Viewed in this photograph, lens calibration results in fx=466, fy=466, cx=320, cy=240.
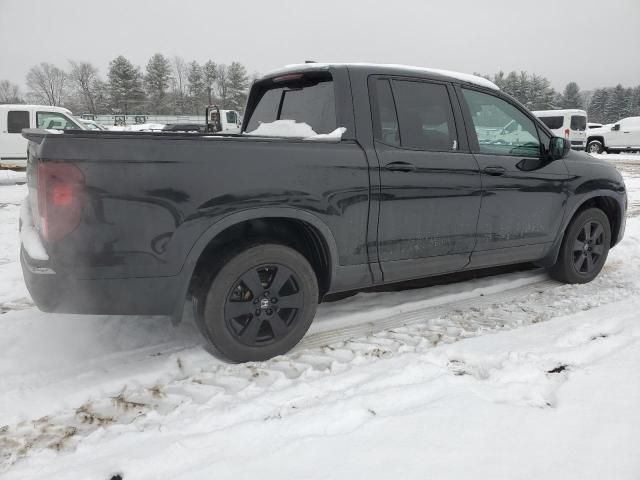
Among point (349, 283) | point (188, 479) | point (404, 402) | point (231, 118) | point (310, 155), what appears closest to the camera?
point (188, 479)

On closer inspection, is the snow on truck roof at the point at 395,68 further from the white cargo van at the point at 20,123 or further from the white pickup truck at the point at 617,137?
the white pickup truck at the point at 617,137

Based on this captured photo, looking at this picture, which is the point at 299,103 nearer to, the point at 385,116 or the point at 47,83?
the point at 385,116

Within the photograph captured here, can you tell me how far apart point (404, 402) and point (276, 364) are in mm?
818

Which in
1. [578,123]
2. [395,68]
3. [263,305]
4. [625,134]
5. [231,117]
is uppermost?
[231,117]

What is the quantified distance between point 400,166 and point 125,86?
3011 inches

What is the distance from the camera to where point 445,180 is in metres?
3.21

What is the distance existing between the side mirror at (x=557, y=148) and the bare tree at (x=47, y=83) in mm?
114699

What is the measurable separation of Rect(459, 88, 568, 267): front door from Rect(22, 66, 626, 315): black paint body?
0.04 ft

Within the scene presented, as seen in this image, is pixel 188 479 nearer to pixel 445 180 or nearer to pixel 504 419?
pixel 504 419

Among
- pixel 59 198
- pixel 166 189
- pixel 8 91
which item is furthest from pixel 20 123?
pixel 8 91

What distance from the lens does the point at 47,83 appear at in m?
102

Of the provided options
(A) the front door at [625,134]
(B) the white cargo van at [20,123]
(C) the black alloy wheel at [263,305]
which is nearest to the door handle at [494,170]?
(C) the black alloy wheel at [263,305]

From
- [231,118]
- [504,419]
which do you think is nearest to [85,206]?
[504,419]

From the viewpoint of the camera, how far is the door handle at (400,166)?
2.97 m
